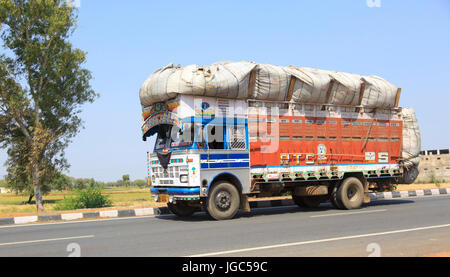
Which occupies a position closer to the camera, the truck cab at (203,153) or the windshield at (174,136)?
the truck cab at (203,153)

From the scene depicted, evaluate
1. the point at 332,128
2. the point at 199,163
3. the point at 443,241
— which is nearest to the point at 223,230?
the point at 199,163

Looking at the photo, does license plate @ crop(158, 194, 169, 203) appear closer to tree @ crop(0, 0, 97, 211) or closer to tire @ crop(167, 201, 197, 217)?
tire @ crop(167, 201, 197, 217)

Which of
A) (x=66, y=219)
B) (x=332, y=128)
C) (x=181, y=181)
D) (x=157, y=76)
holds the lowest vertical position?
(x=66, y=219)

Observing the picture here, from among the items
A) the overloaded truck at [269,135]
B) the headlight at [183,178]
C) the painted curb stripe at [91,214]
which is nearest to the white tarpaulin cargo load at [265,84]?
the overloaded truck at [269,135]

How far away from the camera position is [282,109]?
1390 centimetres

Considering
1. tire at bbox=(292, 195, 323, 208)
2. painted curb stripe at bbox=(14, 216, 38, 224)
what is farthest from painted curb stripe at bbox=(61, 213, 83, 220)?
tire at bbox=(292, 195, 323, 208)

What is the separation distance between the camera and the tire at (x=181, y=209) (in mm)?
13766

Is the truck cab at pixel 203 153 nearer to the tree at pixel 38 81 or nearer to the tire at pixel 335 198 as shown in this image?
the tire at pixel 335 198

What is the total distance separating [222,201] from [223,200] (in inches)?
1.8

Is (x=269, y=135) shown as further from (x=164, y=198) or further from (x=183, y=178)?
(x=164, y=198)

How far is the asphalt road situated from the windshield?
230cm

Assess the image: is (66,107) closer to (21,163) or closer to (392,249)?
(21,163)

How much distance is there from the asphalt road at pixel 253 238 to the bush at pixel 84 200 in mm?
7972
